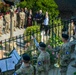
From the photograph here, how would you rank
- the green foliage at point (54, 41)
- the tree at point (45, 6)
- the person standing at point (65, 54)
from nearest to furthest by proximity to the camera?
the person standing at point (65, 54)
the green foliage at point (54, 41)
the tree at point (45, 6)

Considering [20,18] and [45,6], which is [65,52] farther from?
[45,6]

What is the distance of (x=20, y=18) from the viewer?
2717 cm

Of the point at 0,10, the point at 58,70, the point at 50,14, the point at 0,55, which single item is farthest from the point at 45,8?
the point at 58,70

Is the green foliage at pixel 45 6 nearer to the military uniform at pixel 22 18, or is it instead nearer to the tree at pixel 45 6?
the tree at pixel 45 6

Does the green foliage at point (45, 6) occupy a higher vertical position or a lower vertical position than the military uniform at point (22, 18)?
higher

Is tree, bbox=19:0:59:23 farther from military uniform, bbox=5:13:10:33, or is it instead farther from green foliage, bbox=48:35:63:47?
green foliage, bbox=48:35:63:47

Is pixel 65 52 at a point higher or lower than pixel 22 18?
higher

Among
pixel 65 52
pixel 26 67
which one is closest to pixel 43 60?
pixel 65 52

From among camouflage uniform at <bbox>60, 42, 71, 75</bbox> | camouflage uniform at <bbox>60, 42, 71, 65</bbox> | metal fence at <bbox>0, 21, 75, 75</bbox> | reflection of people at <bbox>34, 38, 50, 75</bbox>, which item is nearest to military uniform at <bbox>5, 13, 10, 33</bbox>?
metal fence at <bbox>0, 21, 75, 75</bbox>

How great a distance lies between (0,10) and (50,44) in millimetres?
12151

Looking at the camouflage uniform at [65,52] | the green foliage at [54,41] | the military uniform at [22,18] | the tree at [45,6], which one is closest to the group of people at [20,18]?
the military uniform at [22,18]

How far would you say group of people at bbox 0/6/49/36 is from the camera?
83.8ft

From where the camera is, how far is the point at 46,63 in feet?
42.4

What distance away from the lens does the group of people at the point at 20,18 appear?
25.5 metres
